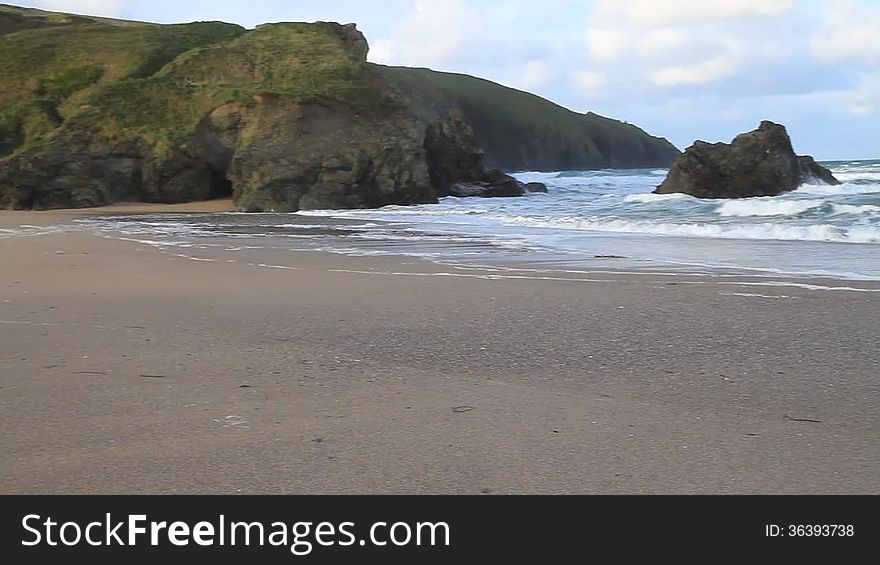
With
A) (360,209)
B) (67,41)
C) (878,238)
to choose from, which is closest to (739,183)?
(360,209)

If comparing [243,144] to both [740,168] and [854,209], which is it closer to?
[740,168]

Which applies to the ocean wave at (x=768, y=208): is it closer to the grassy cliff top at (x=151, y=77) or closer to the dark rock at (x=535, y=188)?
the grassy cliff top at (x=151, y=77)

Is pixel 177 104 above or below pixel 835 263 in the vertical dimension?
above

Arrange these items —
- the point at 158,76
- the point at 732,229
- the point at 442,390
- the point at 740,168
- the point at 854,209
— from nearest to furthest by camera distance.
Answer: the point at 442,390 < the point at 732,229 < the point at 854,209 < the point at 740,168 < the point at 158,76

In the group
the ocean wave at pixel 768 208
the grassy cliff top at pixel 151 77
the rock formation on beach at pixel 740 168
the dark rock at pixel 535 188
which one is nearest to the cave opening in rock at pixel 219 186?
the grassy cliff top at pixel 151 77

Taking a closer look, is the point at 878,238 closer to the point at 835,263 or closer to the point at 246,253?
the point at 835,263

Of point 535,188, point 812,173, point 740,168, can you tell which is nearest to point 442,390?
point 740,168

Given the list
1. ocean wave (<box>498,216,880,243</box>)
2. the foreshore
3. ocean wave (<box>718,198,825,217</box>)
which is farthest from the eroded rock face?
the foreshore

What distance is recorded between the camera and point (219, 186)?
31.5 metres

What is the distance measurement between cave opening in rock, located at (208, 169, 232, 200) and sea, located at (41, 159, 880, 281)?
985 centimetres

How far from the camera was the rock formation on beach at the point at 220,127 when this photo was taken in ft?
91.9

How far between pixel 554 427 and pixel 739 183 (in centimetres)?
2576

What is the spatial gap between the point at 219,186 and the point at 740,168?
1862cm
